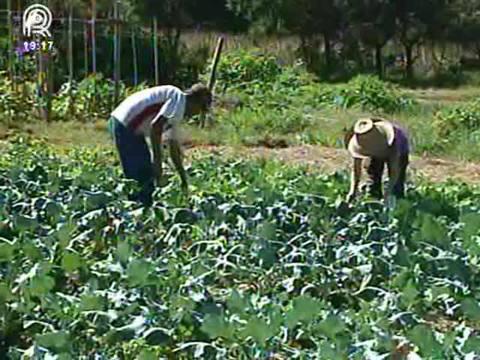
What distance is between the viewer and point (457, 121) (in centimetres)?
1330

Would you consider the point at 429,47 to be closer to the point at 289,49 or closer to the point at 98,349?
the point at 289,49

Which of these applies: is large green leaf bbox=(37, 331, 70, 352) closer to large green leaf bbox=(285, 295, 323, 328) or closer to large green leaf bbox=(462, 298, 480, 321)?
large green leaf bbox=(285, 295, 323, 328)

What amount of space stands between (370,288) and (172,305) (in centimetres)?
108

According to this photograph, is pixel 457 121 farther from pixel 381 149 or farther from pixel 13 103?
pixel 381 149

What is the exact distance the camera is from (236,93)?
17938 millimetres

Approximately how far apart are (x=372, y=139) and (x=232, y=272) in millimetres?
1919

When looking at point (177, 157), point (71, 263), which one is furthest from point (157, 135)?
point (71, 263)

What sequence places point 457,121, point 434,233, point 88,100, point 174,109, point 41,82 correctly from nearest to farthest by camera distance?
1. point 434,233
2. point 174,109
3. point 457,121
4. point 41,82
5. point 88,100

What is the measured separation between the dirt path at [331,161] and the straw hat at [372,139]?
9.15 ft

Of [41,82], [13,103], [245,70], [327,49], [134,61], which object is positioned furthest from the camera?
[327,49]

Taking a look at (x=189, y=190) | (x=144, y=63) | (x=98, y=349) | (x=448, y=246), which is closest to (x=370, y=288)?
(x=448, y=246)

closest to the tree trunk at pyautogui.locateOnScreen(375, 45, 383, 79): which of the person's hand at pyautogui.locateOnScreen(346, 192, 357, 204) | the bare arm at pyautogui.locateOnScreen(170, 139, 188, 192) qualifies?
the person's hand at pyautogui.locateOnScreen(346, 192, 357, 204)

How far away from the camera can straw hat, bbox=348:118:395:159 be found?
22.5 ft

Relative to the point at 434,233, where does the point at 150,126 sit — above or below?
above
